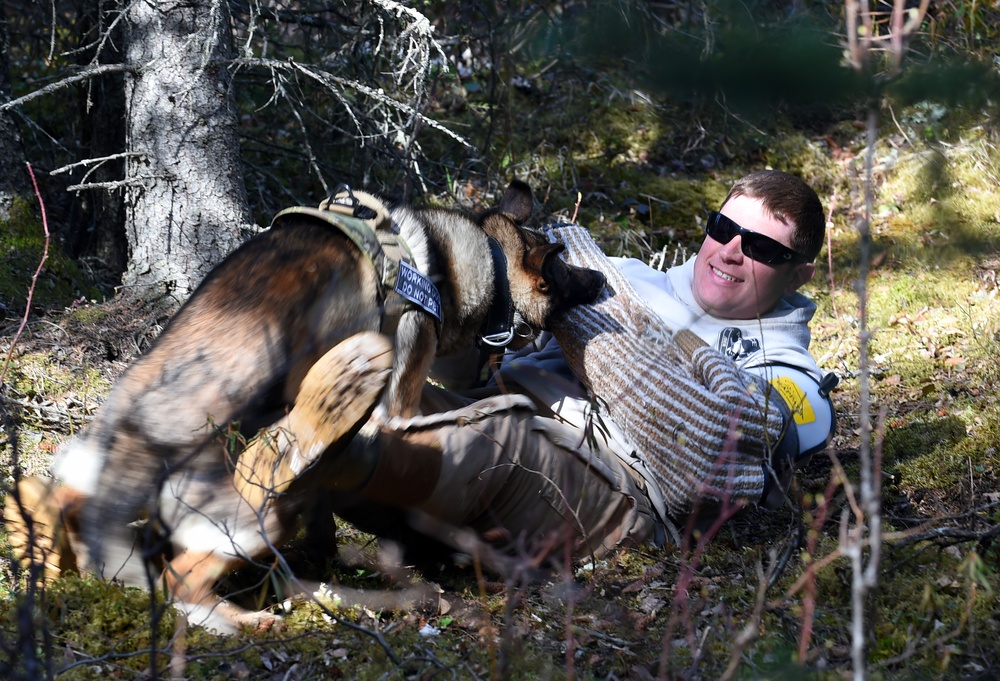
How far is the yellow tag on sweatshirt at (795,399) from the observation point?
3.37m

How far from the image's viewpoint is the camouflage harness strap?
3207mm

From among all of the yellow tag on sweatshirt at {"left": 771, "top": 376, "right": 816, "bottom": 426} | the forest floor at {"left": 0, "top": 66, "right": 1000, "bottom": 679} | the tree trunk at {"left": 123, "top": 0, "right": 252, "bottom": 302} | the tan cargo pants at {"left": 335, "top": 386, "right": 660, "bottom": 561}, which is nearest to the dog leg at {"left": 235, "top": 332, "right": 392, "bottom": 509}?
the tan cargo pants at {"left": 335, "top": 386, "right": 660, "bottom": 561}

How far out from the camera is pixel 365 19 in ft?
18.7

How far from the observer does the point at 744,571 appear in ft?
10.3

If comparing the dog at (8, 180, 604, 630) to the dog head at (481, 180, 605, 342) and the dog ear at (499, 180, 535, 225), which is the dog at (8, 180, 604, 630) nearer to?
the dog head at (481, 180, 605, 342)

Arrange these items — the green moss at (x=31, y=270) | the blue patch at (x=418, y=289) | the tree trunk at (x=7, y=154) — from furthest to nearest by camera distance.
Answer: the tree trunk at (x=7, y=154), the green moss at (x=31, y=270), the blue patch at (x=418, y=289)

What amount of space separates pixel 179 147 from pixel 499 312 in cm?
227

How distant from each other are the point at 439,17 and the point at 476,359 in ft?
12.2

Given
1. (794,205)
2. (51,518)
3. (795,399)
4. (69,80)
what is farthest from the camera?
(69,80)

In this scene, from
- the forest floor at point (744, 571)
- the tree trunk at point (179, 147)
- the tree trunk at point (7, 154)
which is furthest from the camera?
the tree trunk at point (7, 154)

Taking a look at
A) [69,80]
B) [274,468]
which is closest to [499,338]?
[274,468]

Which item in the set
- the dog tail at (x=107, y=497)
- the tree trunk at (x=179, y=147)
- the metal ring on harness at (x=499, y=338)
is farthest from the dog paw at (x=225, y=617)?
the tree trunk at (x=179, y=147)

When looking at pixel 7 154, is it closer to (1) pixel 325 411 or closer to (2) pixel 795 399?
(1) pixel 325 411

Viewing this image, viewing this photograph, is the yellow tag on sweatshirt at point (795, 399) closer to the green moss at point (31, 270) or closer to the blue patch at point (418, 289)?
the blue patch at point (418, 289)
